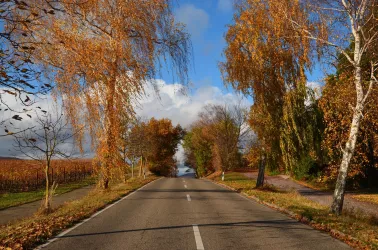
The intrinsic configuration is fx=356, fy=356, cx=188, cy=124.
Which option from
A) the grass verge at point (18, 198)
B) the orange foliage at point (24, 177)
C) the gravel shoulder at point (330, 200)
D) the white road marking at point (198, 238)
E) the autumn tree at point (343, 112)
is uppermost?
the autumn tree at point (343, 112)

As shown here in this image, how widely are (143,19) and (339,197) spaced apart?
10219 millimetres

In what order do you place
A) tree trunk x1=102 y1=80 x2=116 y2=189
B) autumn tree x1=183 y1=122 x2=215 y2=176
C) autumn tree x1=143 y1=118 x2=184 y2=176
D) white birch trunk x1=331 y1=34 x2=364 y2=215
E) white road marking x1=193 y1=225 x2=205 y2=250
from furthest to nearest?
autumn tree x1=183 y1=122 x2=215 y2=176 → autumn tree x1=143 y1=118 x2=184 y2=176 → tree trunk x1=102 y1=80 x2=116 y2=189 → white birch trunk x1=331 y1=34 x2=364 y2=215 → white road marking x1=193 y1=225 x2=205 y2=250

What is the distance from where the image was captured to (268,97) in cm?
2159

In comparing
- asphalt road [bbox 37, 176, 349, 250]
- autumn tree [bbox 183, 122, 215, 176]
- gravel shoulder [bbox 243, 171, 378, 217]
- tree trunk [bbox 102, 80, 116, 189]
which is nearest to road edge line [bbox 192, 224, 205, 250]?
asphalt road [bbox 37, 176, 349, 250]

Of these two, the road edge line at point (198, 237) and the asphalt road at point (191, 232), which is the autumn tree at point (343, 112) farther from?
the road edge line at point (198, 237)

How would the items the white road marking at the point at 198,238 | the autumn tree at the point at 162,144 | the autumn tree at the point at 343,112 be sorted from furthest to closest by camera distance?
the autumn tree at the point at 162,144 → the autumn tree at the point at 343,112 → the white road marking at the point at 198,238

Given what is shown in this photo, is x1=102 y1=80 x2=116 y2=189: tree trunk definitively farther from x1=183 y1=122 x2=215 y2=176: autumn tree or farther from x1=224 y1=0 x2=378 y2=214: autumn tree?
x1=183 y1=122 x2=215 y2=176: autumn tree

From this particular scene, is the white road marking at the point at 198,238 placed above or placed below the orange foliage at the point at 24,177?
below

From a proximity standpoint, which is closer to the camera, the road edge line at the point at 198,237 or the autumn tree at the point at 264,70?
the road edge line at the point at 198,237

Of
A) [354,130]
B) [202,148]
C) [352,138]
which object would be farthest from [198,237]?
[202,148]

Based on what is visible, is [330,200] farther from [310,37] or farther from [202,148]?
[202,148]

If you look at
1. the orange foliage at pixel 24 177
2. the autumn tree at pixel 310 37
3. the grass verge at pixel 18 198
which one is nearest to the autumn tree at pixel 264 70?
the autumn tree at pixel 310 37

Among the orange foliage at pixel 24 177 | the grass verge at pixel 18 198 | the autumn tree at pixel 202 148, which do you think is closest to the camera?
the grass verge at pixel 18 198

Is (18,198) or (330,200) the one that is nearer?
(18,198)
